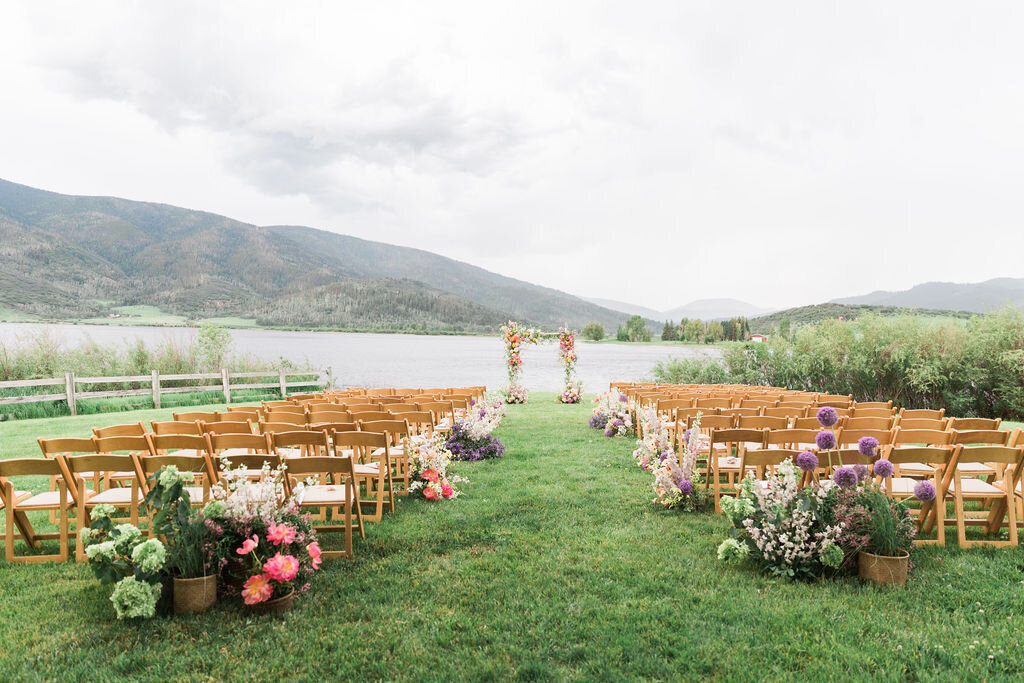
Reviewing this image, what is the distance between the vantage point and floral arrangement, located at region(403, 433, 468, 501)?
604cm

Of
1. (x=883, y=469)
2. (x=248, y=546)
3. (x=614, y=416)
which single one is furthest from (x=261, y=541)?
(x=614, y=416)

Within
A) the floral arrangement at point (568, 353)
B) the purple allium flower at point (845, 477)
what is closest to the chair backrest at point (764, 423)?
the purple allium flower at point (845, 477)

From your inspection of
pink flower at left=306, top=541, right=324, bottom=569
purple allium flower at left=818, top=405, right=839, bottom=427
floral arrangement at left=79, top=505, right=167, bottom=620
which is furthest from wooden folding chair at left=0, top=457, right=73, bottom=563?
purple allium flower at left=818, top=405, right=839, bottom=427

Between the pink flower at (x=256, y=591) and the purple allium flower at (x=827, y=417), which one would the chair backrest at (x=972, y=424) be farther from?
the pink flower at (x=256, y=591)

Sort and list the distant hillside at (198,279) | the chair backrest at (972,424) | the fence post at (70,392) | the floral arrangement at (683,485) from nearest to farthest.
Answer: the floral arrangement at (683,485), the chair backrest at (972,424), the fence post at (70,392), the distant hillside at (198,279)

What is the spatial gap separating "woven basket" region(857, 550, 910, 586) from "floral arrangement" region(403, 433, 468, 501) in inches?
154

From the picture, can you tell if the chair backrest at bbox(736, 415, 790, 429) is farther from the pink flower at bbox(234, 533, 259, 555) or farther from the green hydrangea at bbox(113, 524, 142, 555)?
the green hydrangea at bbox(113, 524, 142, 555)

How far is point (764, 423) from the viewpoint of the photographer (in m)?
6.56

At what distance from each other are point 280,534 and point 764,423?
5.49 metres

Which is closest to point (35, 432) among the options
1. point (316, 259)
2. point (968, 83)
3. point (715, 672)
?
point (715, 672)

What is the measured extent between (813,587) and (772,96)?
81.0 ft

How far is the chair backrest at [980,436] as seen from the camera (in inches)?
181

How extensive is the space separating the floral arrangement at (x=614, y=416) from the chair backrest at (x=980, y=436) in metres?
5.98

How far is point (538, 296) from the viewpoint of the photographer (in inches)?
6614
